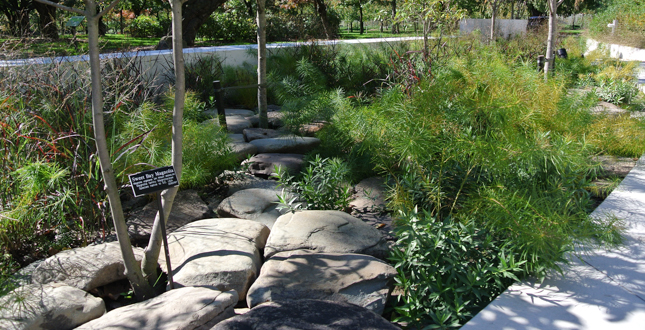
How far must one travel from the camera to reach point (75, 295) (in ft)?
8.87

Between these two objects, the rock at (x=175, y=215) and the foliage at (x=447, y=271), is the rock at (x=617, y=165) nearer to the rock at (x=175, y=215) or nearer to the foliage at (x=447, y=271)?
the foliage at (x=447, y=271)

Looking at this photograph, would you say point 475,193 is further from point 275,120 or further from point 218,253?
point 275,120

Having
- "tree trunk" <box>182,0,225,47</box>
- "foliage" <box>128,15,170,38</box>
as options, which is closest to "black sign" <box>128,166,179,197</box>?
"tree trunk" <box>182,0,225,47</box>

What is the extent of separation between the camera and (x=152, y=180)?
261 cm

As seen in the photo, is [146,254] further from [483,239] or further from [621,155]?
[621,155]

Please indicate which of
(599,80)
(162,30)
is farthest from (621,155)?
(162,30)

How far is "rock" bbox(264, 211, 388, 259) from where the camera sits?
314 cm

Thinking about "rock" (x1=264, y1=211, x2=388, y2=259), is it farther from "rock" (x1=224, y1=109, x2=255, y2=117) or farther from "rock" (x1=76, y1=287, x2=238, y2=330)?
"rock" (x1=224, y1=109, x2=255, y2=117)

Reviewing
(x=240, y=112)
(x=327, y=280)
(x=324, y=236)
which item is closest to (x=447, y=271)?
(x=327, y=280)

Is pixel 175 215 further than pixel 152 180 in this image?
Yes

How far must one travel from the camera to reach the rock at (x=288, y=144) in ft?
17.5

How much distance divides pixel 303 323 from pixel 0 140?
9.24 ft

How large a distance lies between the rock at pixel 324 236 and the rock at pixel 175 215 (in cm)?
88

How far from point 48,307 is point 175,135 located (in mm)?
1139
